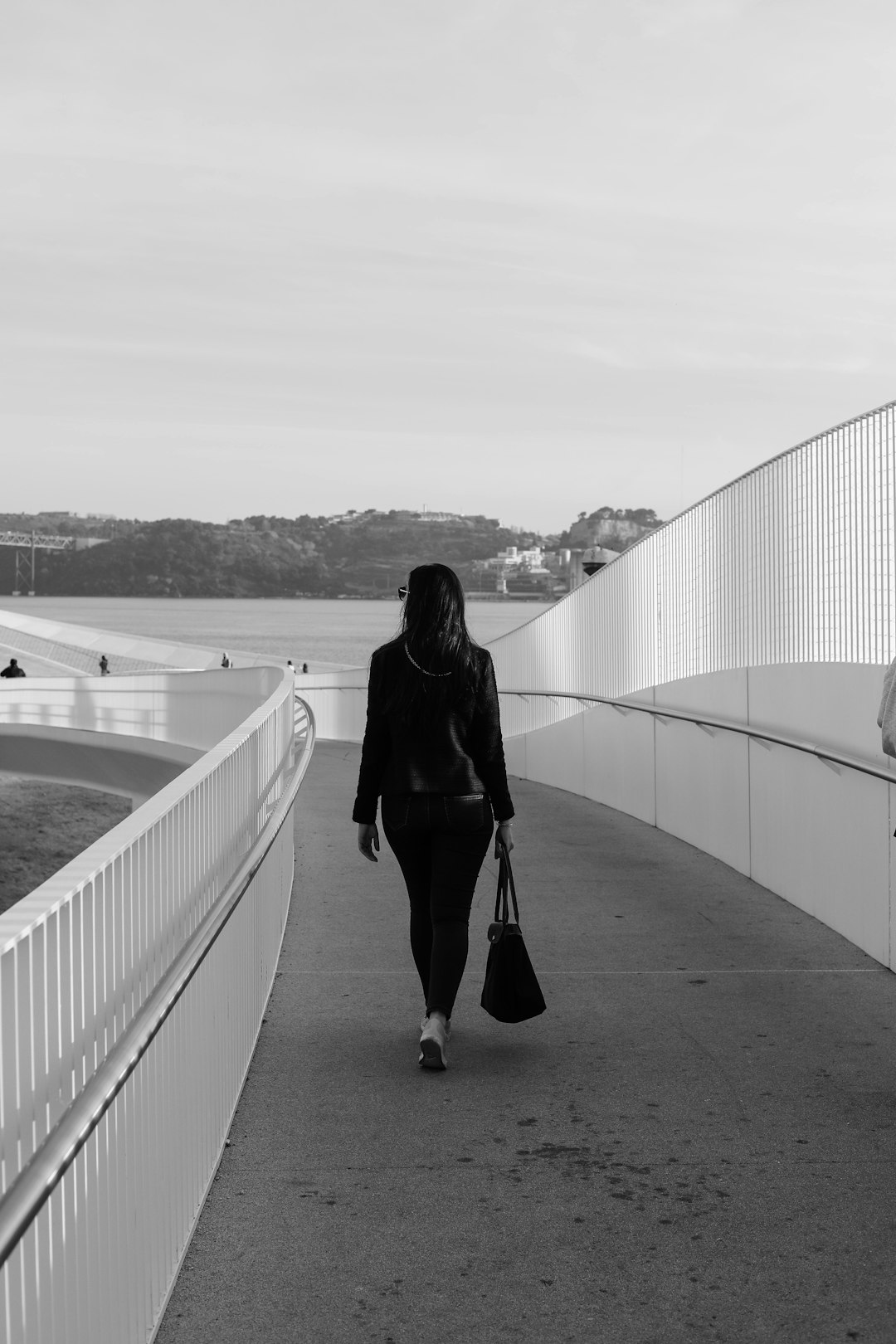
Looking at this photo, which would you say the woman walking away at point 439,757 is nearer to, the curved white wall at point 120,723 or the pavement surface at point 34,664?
the curved white wall at point 120,723

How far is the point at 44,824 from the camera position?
65875 millimetres

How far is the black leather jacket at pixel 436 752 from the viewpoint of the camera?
5625mm

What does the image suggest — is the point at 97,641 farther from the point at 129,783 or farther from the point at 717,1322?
the point at 717,1322

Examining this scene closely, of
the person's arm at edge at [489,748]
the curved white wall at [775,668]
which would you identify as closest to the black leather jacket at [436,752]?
the person's arm at edge at [489,748]

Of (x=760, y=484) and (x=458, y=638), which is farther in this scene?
(x=760, y=484)

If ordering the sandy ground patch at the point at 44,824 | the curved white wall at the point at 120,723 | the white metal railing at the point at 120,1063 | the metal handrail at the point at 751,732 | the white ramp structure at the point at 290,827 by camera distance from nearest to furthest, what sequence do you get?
the white metal railing at the point at 120,1063, the white ramp structure at the point at 290,827, the metal handrail at the point at 751,732, the curved white wall at the point at 120,723, the sandy ground patch at the point at 44,824

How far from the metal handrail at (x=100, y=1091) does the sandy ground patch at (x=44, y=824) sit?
4462cm

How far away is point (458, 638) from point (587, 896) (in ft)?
13.6

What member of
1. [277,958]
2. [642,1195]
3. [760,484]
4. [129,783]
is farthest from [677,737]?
[129,783]

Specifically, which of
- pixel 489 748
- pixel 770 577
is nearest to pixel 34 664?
pixel 770 577

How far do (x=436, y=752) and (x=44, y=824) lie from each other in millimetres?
62896

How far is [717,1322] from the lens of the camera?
3.51 metres

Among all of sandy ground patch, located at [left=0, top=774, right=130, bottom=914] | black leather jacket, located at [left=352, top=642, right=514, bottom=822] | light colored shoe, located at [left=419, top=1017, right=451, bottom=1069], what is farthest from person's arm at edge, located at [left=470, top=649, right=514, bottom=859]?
sandy ground patch, located at [left=0, top=774, right=130, bottom=914]

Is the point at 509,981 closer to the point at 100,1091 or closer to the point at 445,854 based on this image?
the point at 445,854
